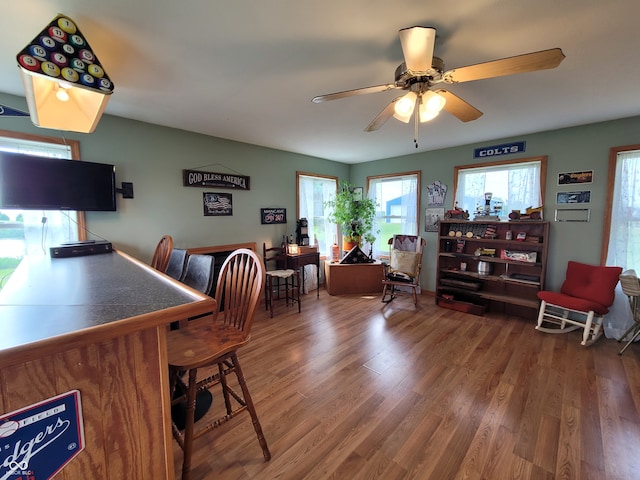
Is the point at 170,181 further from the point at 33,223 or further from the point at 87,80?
the point at 87,80

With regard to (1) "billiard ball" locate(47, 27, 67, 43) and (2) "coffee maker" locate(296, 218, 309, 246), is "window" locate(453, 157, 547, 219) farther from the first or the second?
(1) "billiard ball" locate(47, 27, 67, 43)

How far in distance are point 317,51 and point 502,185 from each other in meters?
3.23

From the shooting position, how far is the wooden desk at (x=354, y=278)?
4453 millimetres

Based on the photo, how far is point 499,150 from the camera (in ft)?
11.9

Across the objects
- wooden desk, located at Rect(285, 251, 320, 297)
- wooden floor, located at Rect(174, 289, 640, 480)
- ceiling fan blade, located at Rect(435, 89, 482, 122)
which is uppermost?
ceiling fan blade, located at Rect(435, 89, 482, 122)

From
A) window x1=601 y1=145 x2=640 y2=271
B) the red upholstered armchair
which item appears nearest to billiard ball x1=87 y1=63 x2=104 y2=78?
the red upholstered armchair

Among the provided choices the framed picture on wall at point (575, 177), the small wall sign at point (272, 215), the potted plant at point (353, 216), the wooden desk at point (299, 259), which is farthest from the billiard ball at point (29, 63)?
the framed picture on wall at point (575, 177)

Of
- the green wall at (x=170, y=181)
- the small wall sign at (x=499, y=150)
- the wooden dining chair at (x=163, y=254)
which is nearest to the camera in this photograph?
the wooden dining chair at (x=163, y=254)

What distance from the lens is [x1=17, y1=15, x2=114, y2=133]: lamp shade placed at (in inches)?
52.3

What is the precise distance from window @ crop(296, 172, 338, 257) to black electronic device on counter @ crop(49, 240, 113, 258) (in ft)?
8.81

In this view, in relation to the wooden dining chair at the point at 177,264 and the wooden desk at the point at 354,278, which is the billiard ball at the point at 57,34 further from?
the wooden desk at the point at 354,278

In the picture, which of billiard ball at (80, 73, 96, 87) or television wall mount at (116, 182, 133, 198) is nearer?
billiard ball at (80, 73, 96, 87)

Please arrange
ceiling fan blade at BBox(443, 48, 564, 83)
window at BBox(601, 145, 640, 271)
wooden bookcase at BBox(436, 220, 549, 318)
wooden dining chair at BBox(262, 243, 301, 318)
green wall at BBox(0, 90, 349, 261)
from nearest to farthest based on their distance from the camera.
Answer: ceiling fan blade at BBox(443, 48, 564, 83) < green wall at BBox(0, 90, 349, 261) < window at BBox(601, 145, 640, 271) < wooden bookcase at BBox(436, 220, 549, 318) < wooden dining chair at BBox(262, 243, 301, 318)

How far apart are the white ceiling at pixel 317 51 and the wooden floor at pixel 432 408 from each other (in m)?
2.27
